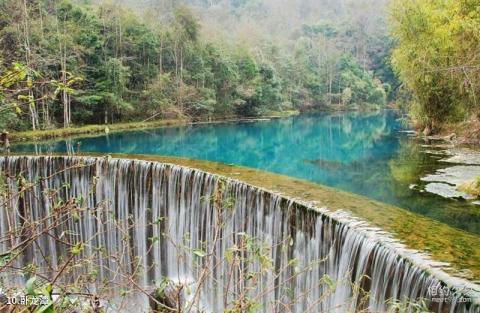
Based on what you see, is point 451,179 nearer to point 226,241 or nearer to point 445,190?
point 445,190

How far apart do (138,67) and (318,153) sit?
1474 centimetres

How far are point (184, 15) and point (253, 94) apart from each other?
8073 millimetres

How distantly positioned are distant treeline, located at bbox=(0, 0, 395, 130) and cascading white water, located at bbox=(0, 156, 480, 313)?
4425 millimetres

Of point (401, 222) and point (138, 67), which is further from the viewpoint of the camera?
point (138, 67)

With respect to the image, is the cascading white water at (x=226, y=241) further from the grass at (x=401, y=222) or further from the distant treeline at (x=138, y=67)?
the distant treeline at (x=138, y=67)

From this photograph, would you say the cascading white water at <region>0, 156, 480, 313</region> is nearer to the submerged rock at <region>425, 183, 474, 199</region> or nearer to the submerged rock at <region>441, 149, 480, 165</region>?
the submerged rock at <region>425, 183, 474, 199</region>

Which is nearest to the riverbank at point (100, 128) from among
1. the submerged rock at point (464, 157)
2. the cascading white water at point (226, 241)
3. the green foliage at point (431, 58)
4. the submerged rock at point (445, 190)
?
the cascading white water at point (226, 241)

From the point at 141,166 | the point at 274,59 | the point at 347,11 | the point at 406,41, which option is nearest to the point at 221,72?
the point at 274,59

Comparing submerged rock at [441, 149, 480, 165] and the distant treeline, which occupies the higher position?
the distant treeline

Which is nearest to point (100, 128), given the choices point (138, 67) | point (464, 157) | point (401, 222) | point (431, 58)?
point (138, 67)

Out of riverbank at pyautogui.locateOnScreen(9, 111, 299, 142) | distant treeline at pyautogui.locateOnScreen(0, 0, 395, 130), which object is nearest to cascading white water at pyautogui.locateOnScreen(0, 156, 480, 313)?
riverbank at pyautogui.locateOnScreen(9, 111, 299, 142)

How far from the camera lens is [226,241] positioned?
7.09 m

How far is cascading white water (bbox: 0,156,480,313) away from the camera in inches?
135

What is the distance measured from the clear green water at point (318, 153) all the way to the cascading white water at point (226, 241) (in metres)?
1.68
